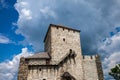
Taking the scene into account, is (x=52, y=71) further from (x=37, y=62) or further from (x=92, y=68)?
(x=92, y=68)

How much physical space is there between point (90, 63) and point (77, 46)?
425 centimetres

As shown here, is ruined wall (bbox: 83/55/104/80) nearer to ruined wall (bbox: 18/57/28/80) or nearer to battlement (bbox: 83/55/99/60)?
battlement (bbox: 83/55/99/60)

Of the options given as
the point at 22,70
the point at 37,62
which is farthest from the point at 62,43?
the point at 22,70

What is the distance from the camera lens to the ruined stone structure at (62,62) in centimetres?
2539

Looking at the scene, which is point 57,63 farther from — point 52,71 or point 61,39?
point 61,39

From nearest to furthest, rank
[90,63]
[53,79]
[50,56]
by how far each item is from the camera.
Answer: [53,79] → [50,56] → [90,63]

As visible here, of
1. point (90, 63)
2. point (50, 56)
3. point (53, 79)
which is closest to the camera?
point (53, 79)

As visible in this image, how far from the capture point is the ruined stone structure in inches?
1000

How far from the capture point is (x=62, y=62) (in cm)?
2705

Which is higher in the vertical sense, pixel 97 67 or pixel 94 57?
pixel 94 57

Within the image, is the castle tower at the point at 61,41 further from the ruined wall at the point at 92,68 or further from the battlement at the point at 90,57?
the ruined wall at the point at 92,68

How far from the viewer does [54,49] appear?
28.2 metres

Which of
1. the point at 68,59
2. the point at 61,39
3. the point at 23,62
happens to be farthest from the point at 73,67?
the point at 23,62

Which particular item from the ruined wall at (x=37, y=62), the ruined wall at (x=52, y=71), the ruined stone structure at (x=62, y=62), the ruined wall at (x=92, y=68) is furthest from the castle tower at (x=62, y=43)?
the ruined wall at (x=37, y=62)
